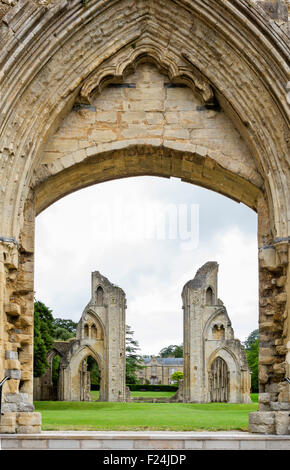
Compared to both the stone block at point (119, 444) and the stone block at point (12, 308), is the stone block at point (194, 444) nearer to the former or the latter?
the stone block at point (119, 444)

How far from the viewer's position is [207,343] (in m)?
34.4

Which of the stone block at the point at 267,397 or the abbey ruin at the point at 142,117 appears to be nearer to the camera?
the abbey ruin at the point at 142,117

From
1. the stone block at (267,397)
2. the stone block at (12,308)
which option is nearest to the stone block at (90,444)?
the stone block at (12,308)

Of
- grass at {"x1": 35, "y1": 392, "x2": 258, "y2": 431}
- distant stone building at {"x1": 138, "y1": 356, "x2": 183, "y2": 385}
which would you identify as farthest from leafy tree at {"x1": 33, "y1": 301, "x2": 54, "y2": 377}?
distant stone building at {"x1": 138, "y1": 356, "x2": 183, "y2": 385}

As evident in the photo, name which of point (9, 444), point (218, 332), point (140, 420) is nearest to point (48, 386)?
point (218, 332)

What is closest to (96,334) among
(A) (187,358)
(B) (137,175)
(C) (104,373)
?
(C) (104,373)

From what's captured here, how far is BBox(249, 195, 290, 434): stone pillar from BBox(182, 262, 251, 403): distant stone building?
82.7 ft

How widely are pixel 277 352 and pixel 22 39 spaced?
4.52m

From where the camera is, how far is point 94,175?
9.20 meters

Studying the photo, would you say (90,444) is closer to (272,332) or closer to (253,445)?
(253,445)

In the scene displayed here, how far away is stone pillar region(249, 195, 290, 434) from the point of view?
7.70 metres

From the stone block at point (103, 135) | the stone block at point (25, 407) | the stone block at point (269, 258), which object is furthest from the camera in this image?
the stone block at point (103, 135)

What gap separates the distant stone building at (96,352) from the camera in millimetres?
34312

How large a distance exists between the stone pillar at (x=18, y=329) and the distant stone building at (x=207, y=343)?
84.0 ft
